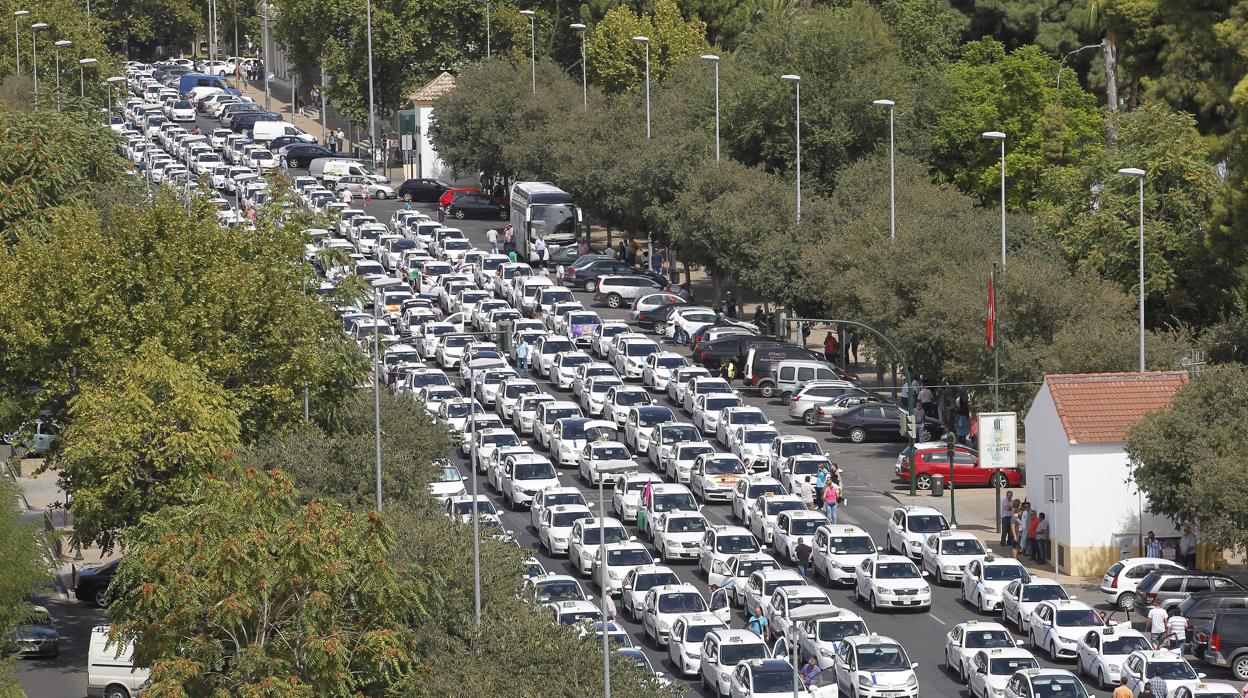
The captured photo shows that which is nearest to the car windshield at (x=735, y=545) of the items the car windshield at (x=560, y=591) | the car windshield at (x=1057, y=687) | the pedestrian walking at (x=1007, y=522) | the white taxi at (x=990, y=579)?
the car windshield at (x=560, y=591)

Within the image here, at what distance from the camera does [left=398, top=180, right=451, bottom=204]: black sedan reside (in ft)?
356

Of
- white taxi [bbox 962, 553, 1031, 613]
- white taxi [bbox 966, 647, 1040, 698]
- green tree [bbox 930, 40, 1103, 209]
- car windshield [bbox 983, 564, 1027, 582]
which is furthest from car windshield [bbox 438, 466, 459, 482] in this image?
green tree [bbox 930, 40, 1103, 209]

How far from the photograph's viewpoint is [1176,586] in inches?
1898

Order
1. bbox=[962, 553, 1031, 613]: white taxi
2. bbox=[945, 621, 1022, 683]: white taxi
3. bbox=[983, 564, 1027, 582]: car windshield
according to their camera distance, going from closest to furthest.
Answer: bbox=[945, 621, 1022, 683]: white taxi → bbox=[962, 553, 1031, 613]: white taxi → bbox=[983, 564, 1027, 582]: car windshield

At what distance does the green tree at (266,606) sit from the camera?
120 feet

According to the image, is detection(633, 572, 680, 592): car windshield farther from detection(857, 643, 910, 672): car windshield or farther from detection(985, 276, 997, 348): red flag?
detection(985, 276, 997, 348): red flag

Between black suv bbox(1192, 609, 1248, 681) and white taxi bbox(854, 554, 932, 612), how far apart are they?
6.98 m

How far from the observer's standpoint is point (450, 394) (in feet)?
220

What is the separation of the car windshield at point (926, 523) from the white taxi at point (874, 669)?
953cm

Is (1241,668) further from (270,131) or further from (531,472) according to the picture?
(270,131)

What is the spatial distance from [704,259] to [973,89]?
17.4 meters

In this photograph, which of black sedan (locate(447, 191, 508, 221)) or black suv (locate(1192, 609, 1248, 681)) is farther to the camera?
black sedan (locate(447, 191, 508, 221))

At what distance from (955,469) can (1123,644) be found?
55.9 ft

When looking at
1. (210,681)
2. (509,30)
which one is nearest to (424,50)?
(509,30)
